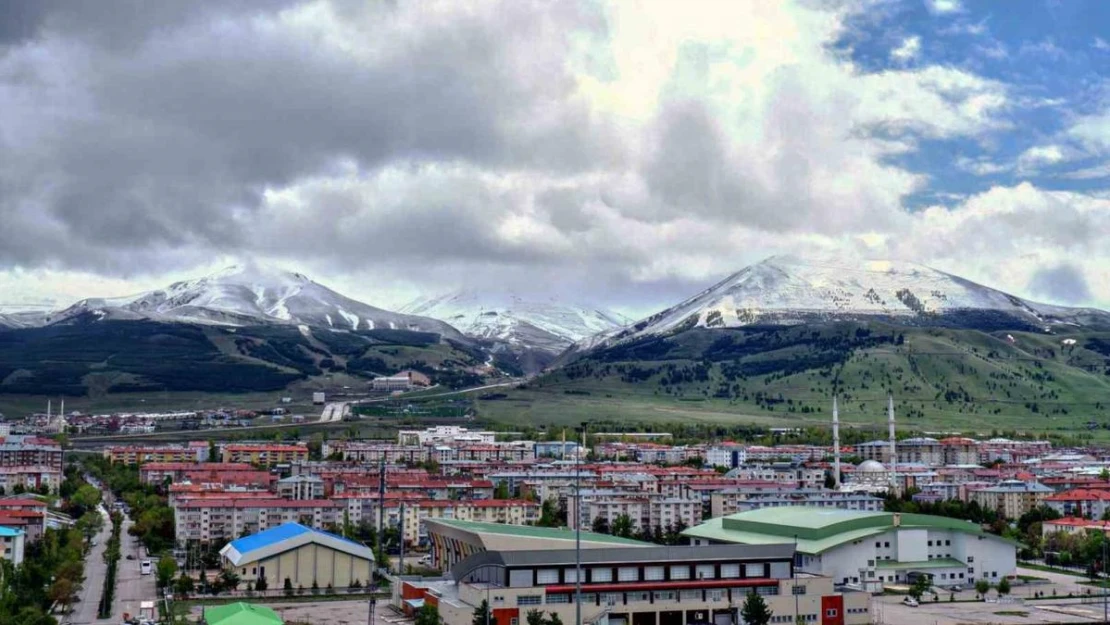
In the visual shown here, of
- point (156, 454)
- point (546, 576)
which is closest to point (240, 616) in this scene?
point (546, 576)

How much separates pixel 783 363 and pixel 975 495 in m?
68.4

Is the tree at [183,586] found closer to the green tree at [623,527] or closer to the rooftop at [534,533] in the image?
the rooftop at [534,533]

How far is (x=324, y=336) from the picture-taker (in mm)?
168750

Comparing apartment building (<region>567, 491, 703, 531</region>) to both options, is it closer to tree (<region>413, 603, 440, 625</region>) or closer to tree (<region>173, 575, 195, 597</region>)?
tree (<region>173, 575, 195, 597</region>)

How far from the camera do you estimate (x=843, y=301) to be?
173 metres

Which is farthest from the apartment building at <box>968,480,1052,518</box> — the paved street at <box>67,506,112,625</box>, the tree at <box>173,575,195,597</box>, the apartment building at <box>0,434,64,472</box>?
the apartment building at <box>0,434,64,472</box>

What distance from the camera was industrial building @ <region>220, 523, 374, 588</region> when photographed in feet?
124

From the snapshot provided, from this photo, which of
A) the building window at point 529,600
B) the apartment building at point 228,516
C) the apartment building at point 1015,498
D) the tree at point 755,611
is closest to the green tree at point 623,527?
the apartment building at point 228,516

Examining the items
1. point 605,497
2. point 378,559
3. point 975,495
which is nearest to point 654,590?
point 378,559

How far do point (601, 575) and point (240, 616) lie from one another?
26.5ft

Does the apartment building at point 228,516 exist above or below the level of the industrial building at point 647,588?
→ above

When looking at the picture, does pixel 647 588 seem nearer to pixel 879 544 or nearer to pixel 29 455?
pixel 879 544

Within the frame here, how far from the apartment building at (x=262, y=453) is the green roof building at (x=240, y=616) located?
4236cm

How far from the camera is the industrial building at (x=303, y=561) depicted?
37812 mm
